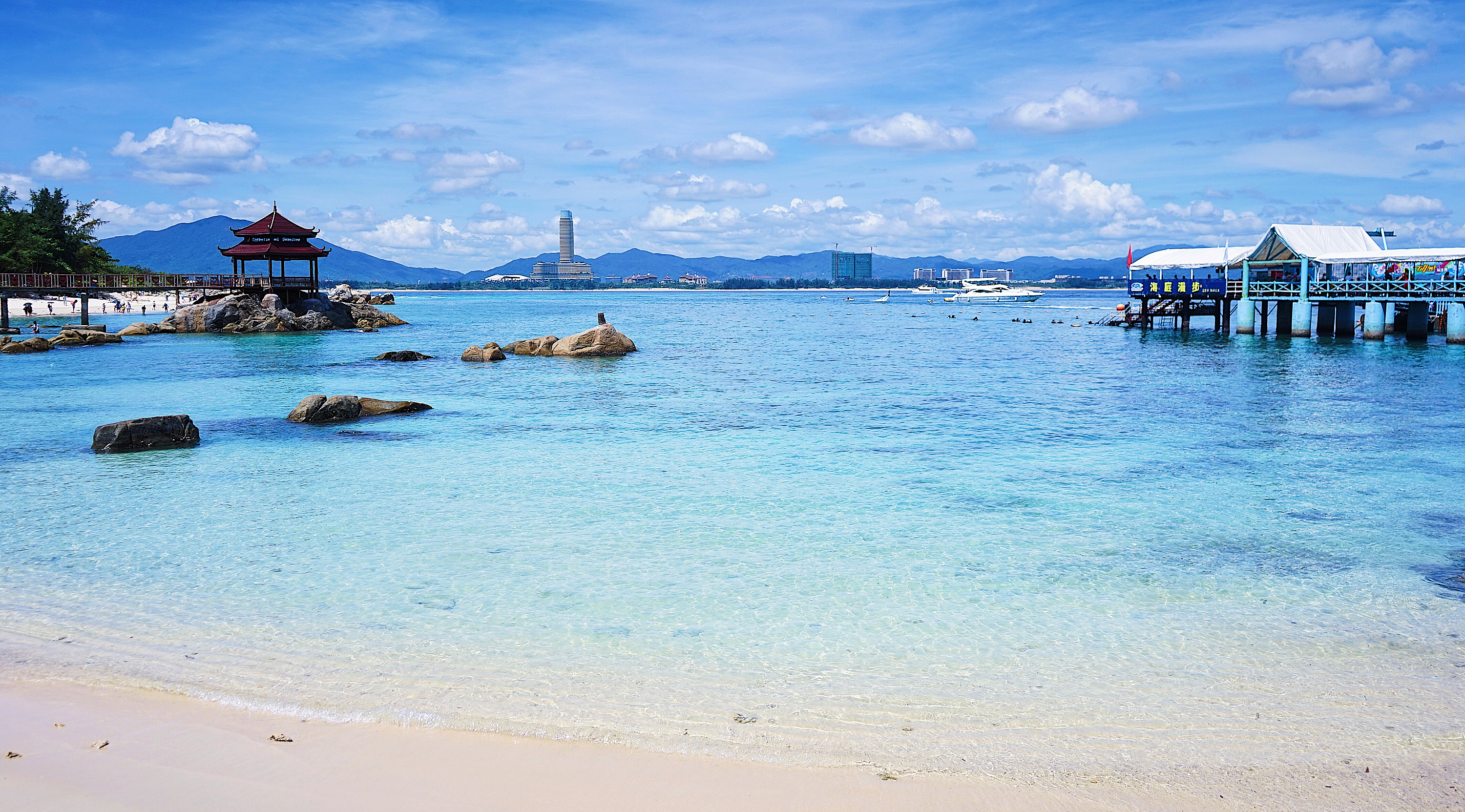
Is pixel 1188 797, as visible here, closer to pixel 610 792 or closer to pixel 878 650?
pixel 878 650

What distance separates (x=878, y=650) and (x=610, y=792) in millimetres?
2956

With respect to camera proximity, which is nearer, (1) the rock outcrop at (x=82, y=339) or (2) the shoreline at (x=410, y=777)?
(2) the shoreline at (x=410, y=777)

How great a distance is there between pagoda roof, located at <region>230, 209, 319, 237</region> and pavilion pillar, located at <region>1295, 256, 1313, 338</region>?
58.8 metres

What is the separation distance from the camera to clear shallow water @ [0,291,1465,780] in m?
5.97

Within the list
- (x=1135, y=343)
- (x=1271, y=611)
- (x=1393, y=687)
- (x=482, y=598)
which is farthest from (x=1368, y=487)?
(x=1135, y=343)

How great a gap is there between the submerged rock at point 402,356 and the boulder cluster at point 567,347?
1.84 metres

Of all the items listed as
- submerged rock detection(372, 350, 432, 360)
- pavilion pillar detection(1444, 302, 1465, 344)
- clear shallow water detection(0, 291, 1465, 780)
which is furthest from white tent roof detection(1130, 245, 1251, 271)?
submerged rock detection(372, 350, 432, 360)

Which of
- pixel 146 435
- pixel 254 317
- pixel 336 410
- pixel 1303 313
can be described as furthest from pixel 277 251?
pixel 1303 313

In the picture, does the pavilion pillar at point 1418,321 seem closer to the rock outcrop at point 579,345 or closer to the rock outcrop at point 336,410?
the rock outcrop at point 579,345

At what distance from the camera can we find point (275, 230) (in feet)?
192

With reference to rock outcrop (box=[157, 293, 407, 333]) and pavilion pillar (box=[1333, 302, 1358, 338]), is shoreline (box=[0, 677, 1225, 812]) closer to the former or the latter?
pavilion pillar (box=[1333, 302, 1358, 338])

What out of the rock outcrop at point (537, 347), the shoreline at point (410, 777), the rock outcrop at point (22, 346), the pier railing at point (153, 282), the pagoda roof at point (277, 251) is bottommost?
the shoreline at point (410, 777)

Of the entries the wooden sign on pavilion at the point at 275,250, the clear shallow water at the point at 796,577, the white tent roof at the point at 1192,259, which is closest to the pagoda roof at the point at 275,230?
the wooden sign on pavilion at the point at 275,250

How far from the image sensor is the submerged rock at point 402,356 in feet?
121
